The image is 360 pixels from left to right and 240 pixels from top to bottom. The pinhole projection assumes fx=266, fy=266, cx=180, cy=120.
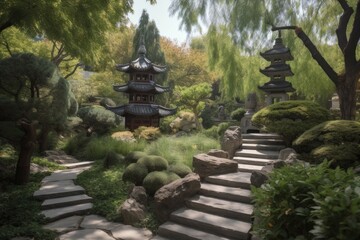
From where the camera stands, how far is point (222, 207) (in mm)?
5367

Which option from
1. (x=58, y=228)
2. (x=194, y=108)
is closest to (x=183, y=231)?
(x=58, y=228)

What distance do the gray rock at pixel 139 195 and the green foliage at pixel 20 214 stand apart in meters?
1.77

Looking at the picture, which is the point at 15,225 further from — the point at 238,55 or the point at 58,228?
the point at 238,55

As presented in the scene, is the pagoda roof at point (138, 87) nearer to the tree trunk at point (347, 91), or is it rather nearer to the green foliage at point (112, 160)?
the green foliage at point (112, 160)

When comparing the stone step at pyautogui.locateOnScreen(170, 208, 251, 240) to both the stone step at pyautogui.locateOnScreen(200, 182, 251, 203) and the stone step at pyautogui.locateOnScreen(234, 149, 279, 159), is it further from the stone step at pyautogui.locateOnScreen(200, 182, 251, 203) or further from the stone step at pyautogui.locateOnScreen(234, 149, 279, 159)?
the stone step at pyautogui.locateOnScreen(234, 149, 279, 159)

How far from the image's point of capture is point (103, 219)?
19.0 ft

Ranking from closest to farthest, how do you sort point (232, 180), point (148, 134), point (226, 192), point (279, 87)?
1. point (226, 192)
2. point (232, 180)
3. point (279, 87)
4. point (148, 134)

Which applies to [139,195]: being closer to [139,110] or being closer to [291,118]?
[291,118]

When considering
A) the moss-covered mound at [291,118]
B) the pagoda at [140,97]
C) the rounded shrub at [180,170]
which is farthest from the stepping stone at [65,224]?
the pagoda at [140,97]

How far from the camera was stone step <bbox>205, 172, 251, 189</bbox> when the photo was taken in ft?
20.1

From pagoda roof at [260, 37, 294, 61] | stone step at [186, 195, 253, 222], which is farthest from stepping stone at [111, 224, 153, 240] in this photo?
pagoda roof at [260, 37, 294, 61]

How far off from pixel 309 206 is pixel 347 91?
26.0 ft

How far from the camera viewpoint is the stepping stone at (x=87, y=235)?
16.0ft

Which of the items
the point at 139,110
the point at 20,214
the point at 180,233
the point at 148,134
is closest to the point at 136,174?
the point at 180,233
